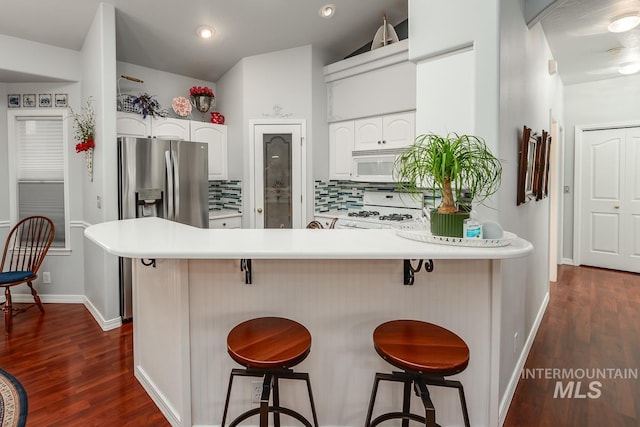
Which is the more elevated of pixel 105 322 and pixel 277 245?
pixel 277 245

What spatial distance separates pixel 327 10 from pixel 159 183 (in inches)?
96.2

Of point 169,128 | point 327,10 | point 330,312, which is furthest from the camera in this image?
point 169,128

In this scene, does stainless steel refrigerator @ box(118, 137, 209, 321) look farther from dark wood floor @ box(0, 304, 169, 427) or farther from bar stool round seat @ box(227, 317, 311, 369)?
bar stool round seat @ box(227, 317, 311, 369)

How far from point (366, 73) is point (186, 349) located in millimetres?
3453

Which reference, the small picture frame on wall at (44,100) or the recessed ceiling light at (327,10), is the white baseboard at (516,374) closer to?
the recessed ceiling light at (327,10)

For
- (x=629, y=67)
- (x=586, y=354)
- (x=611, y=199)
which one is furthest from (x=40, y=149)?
(x=611, y=199)

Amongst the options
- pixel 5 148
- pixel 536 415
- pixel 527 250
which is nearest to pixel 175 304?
pixel 527 250

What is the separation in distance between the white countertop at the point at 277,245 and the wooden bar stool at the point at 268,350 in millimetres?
355

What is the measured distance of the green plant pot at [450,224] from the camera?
1661mm

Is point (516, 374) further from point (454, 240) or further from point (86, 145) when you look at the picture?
point (86, 145)

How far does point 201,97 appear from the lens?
455 cm

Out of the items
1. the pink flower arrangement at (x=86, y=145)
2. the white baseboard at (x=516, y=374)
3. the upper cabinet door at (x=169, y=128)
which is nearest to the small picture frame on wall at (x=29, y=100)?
the pink flower arrangement at (x=86, y=145)

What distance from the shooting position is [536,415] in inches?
85.0

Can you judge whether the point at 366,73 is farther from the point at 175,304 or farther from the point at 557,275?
the point at 557,275
